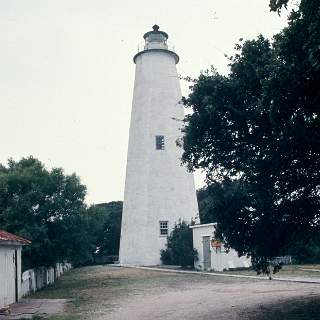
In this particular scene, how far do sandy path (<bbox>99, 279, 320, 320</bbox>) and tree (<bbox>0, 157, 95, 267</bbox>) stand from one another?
6532 mm

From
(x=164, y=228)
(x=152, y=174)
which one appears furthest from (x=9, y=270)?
(x=164, y=228)

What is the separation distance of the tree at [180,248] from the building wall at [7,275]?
64.7ft

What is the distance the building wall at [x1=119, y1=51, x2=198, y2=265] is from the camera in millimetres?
38625

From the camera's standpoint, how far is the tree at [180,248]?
35.2 meters

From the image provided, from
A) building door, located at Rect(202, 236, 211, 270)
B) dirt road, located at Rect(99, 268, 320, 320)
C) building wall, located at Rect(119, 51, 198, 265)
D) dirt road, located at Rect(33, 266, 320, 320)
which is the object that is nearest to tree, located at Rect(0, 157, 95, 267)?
dirt road, located at Rect(33, 266, 320, 320)

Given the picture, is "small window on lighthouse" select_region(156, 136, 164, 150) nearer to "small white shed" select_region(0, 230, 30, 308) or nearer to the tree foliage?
the tree foliage

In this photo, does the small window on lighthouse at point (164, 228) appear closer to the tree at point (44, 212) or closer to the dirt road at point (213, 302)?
the tree at point (44, 212)

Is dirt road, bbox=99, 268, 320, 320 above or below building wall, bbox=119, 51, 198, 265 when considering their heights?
below

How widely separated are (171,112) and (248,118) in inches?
1153

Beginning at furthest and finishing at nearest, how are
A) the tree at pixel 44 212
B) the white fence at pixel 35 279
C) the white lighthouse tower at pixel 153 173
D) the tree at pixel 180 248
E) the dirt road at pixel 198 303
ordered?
the white lighthouse tower at pixel 153 173, the tree at pixel 180 248, the tree at pixel 44 212, the white fence at pixel 35 279, the dirt road at pixel 198 303

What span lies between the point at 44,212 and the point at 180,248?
16066 millimetres

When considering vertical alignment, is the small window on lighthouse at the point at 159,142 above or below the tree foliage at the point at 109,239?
above

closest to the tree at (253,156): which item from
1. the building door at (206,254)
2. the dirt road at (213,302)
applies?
the dirt road at (213,302)

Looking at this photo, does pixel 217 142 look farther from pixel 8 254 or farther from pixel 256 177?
pixel 8 254
